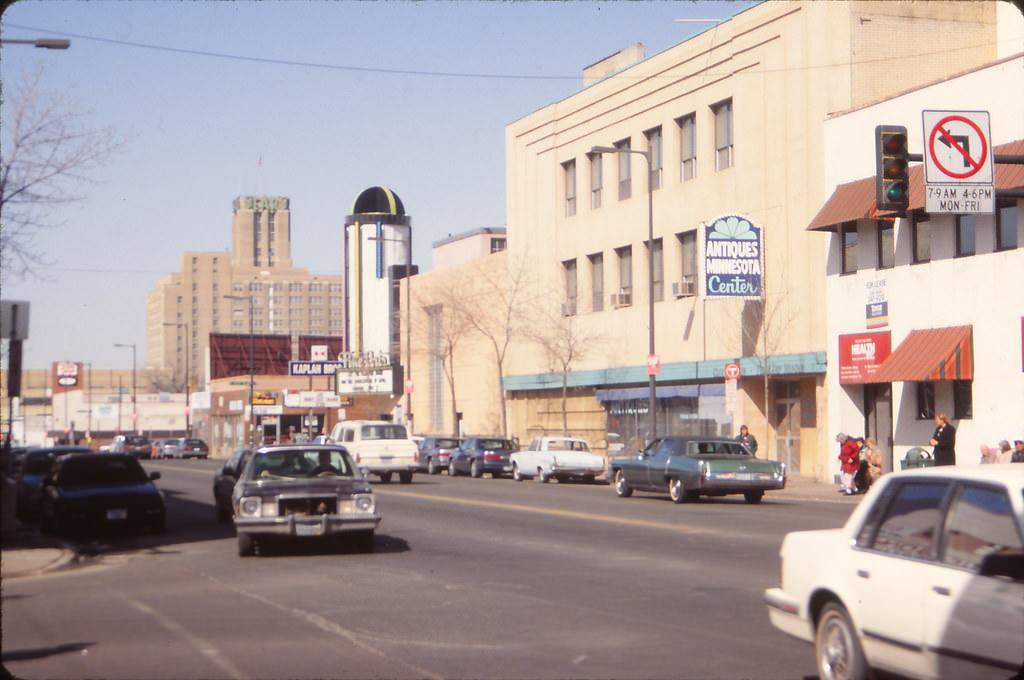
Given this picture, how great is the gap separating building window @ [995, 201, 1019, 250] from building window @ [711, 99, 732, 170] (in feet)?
48.2

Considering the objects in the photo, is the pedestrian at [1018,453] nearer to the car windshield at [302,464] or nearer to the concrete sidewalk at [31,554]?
the concrete sidewalk at [31,554]

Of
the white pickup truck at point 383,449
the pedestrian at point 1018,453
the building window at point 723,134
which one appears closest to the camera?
the pedestrian at point 1018,453

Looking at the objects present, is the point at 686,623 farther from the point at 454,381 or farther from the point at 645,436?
the point at 454,381

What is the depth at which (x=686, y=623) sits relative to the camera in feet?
40.7

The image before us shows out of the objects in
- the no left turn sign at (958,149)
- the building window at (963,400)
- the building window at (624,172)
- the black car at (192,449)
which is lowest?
the black car at (192,449)

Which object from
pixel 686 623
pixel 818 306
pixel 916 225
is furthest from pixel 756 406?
pixel 686 623

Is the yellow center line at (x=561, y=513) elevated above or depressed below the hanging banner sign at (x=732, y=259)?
below

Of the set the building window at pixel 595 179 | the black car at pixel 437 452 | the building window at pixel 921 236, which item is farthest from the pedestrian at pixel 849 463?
the building window at pixel 595 179

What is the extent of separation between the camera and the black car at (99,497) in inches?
936

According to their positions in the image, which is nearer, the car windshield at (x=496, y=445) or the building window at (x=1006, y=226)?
the building window at (x=1006, y=226)

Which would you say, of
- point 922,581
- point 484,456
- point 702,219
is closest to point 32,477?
point 484,456

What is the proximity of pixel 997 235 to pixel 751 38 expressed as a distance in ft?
48.6

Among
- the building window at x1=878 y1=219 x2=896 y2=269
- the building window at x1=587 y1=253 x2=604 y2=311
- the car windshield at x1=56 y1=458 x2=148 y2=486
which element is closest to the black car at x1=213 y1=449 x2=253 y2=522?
the car windshield at x1=56 y1=458 x2=148 y2=486

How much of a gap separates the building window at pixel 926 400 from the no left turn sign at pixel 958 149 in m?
13.8
